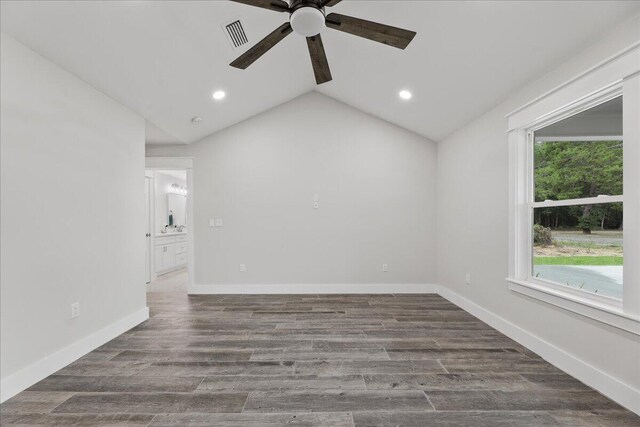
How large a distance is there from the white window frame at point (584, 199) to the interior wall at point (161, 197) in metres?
6.11

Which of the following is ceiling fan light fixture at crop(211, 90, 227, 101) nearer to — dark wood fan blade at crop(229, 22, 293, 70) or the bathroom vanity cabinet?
dark wood fan blade at crop(229, 22, 293, 70)

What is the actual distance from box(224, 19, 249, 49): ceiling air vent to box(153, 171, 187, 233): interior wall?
4325 millimetres

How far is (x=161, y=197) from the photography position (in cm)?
688

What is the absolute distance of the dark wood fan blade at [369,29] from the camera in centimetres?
189

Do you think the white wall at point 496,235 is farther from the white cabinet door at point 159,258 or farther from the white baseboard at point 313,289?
the white cabinet door at point 159,258

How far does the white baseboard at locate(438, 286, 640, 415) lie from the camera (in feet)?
6.32

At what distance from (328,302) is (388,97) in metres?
2.77

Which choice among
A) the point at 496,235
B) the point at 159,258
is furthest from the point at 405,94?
the point at 159,258

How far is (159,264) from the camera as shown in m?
6.20

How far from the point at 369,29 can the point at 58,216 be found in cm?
261

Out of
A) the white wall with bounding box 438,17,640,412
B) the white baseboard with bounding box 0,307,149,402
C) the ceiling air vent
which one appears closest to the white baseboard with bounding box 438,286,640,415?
the white wall with bounding box 438,17,640,412

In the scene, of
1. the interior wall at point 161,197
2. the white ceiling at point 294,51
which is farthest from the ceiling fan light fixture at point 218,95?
the interior wall at point 161,197

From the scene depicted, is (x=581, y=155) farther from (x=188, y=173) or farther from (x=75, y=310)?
(x=188, y=173)

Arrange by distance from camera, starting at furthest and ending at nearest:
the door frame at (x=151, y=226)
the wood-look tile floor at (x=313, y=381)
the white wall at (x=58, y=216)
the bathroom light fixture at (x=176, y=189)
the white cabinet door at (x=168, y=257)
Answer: the bathroom light fixture at (x=176, y=189)
the white cabinet door at (x=168, y=257)
the door frame at (x=151, y=226)
the white wall at (x=58, y=216)
the wood-look tile floor at (x=313, y=381)
